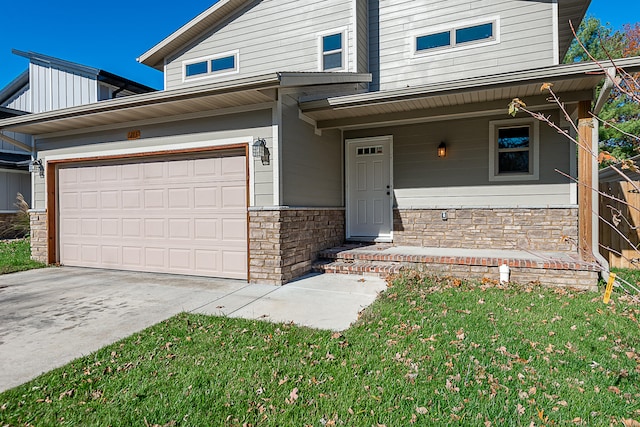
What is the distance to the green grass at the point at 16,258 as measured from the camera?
7.41 meters

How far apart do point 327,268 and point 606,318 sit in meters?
3.93

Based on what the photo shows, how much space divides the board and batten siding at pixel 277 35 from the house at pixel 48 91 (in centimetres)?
523

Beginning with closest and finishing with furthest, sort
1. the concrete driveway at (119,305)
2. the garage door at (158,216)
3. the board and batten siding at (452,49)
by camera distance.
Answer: the concrete driveway at (119,305), the garage door at (158,216), the board and batten siding at (452,49)

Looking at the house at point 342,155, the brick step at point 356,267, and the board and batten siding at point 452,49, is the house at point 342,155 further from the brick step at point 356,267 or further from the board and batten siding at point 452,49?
the brick step at point 356,267

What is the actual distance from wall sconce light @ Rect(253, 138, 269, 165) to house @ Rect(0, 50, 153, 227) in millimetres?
10692

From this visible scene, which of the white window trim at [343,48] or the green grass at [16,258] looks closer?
the green grass at [16,258]

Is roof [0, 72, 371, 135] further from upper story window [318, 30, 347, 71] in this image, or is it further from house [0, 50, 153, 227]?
house [0, 50, 153, 227]

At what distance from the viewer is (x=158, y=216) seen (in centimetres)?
689

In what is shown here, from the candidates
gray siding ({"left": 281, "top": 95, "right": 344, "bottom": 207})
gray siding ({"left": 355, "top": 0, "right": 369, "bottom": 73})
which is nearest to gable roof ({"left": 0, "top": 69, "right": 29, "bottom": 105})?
gray siding ({"left": 355, "top": 0, "right": 369, "bottom": 73})

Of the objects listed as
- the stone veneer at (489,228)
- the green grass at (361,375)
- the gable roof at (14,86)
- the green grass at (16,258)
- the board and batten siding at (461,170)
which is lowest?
the green grass at (361,375)

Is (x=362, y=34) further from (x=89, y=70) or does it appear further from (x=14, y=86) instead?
(x=14, y=86)

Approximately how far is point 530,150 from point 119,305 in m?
7.61

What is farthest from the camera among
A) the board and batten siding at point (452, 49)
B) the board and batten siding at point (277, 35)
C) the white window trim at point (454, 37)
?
the board and batten siding at point (277, 35)

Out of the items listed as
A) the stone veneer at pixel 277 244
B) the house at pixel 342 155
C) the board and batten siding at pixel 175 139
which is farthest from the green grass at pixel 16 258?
the stone veneer at pixel 277 244
